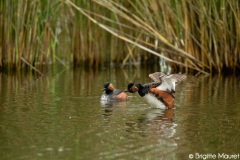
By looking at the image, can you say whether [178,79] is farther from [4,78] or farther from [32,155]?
[4,78]

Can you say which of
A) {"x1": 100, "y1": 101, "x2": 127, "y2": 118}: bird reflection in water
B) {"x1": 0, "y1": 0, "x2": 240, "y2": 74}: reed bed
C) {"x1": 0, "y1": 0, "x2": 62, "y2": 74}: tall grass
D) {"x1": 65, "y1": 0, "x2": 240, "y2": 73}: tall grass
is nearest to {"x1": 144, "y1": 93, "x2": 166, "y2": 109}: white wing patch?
{"x1": 100, "y1": 101, "x2": 127, "y2": 118}: bird reflection in water

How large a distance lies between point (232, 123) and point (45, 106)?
9.51ft

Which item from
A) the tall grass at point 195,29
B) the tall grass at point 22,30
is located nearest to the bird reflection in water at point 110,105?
the tall grass at point 195,29

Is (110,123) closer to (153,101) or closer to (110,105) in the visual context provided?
(153,101)

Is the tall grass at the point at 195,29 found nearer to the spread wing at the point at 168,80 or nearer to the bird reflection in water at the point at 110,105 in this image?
the bird reflection in water at the point at 110,105

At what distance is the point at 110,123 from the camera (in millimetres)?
8562

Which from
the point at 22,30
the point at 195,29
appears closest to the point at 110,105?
the point at 22,30

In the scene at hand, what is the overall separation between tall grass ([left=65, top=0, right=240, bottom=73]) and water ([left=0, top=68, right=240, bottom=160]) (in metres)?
1.46

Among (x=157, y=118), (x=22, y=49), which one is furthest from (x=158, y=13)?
(x=157, y=118)

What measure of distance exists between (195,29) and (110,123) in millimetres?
7195

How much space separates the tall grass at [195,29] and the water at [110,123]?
4.80ft

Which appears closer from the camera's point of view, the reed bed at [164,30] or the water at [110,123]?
the water at [110,123]

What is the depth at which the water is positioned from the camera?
6.84 meters

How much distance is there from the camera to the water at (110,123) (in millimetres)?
6844
